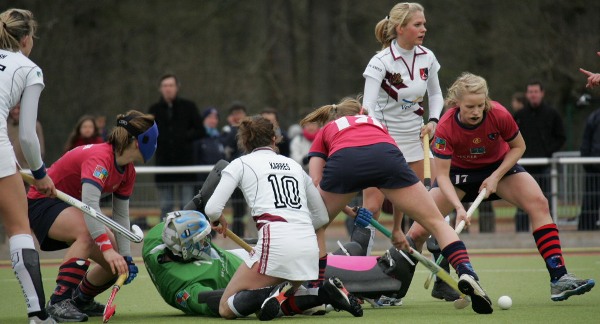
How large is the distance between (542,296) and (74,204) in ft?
11.0

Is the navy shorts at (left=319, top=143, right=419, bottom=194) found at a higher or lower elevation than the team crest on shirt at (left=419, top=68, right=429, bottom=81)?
lower

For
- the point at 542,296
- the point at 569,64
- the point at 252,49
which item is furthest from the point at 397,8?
the point at 252,49

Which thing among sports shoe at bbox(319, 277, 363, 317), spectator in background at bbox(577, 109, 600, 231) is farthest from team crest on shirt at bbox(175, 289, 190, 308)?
spectator in background at bbox(577, 109, 600, 231)

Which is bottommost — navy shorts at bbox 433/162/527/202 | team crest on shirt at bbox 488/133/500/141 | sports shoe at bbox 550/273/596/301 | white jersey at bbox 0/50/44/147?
sports shoe at bbox 550/273/596/301

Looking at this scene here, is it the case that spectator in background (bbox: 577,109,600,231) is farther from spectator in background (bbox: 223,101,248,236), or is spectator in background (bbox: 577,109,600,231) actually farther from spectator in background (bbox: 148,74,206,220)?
spectator in background (bbox: 148,74,206,220)

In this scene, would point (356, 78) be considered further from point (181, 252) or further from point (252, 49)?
point (181, 252)

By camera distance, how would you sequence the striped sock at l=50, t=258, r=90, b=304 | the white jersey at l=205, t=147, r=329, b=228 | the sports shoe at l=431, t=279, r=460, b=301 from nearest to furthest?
the white jersey at l=205, t=147, r=329, b=228
the striped sock at l=50, t=258, r=90, b=304
the sports shoe at l=431, t=279, r=460, b=301

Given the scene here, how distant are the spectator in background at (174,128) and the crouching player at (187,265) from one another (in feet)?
18.3

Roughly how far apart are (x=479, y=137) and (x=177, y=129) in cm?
646

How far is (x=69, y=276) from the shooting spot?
6789 millimetres

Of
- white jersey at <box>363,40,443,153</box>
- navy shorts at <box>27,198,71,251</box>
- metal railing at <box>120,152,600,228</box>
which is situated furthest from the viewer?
metal railing at <box>120,152,600,228</box>

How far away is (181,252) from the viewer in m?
7.04

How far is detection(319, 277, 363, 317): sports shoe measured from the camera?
253 inches

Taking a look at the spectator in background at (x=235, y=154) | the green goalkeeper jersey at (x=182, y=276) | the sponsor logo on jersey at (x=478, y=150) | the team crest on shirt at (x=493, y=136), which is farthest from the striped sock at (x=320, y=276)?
the spectator in background at (x=235, y=154)
